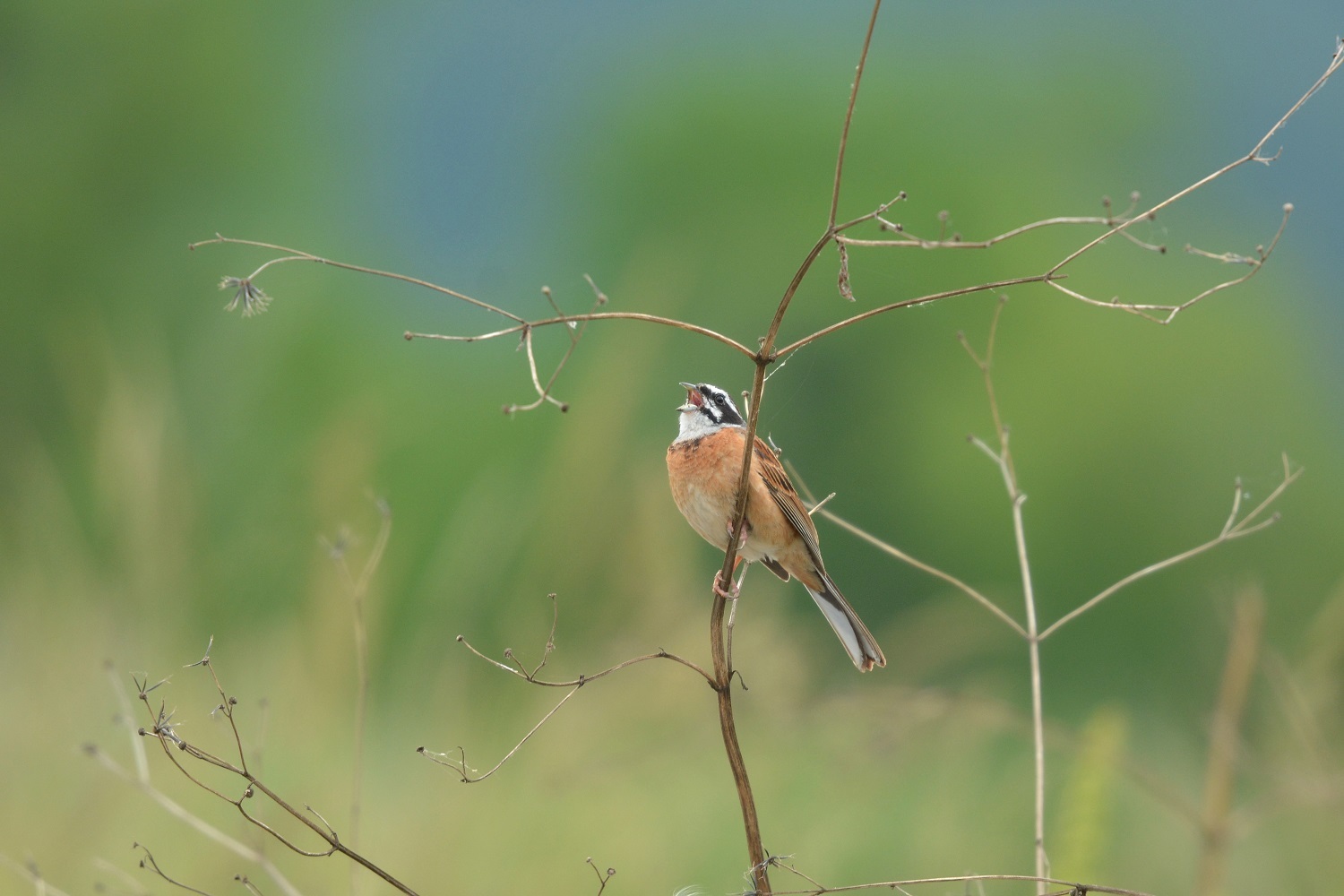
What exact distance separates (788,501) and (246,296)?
2.29 meters

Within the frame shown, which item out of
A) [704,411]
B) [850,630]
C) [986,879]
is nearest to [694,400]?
[704,411]

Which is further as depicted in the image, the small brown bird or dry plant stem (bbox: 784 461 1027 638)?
the small brown bird

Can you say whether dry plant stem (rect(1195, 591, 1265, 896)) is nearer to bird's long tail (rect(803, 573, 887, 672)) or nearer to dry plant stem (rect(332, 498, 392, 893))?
bird's long tail (rect(803, 573, 887, 672))

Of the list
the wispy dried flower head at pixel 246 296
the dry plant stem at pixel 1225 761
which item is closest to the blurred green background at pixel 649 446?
the dry plant stem at pixel 1225 761

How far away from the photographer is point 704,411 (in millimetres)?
4105

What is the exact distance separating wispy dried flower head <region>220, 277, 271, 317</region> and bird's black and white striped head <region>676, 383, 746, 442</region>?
2144mm

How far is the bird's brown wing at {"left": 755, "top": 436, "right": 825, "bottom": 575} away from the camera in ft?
12.5

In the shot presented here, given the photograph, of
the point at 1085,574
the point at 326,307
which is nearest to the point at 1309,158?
the point at 1085,574

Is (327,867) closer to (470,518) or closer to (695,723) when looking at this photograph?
(470,518)

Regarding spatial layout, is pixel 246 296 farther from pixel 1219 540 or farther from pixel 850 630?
pixel 850 630

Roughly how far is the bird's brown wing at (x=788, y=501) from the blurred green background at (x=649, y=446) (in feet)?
1.74

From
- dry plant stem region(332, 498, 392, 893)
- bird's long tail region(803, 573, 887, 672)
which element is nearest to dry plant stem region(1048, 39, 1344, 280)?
dry plant stem region(332, 498, 392, 893)

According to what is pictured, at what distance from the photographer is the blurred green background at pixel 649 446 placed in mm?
4707

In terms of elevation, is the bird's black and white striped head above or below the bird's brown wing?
above
